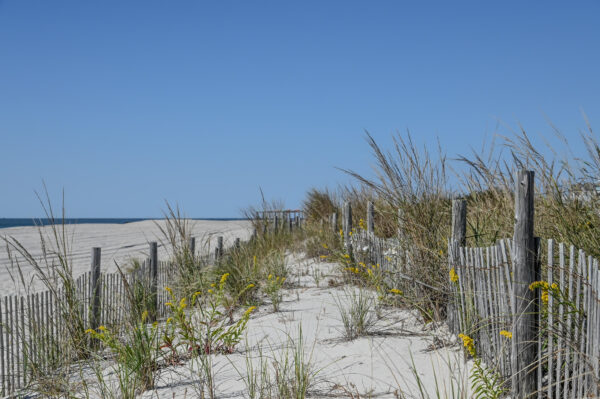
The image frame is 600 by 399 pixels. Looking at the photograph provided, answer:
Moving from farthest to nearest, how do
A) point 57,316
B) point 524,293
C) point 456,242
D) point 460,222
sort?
point 57,316, point 460,222, point 456,242, point 524,293

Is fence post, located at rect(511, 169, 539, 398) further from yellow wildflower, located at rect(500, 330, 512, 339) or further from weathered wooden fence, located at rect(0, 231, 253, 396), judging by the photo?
weathered wooden fence, located at rect(0, 231, 253, 396)

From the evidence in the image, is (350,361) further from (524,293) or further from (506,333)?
(524,293)

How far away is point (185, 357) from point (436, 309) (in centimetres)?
191

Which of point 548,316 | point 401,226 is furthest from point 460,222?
point 548,316

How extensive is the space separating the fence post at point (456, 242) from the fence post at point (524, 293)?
0.82 m

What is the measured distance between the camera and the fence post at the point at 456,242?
3.39 m

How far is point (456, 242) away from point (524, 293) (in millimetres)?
927

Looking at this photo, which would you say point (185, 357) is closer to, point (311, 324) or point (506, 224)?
point (311, 324)

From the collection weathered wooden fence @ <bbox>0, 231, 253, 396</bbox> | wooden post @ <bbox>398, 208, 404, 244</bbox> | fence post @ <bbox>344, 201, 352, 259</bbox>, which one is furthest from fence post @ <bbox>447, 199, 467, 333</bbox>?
fence post @ <bbox>344, 201, 352, 259</bbox>

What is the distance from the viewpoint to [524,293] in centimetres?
248

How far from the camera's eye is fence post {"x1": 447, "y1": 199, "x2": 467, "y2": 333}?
3.39 metres

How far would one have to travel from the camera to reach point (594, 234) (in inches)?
111

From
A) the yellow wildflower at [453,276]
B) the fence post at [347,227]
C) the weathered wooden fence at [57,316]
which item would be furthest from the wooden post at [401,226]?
the fence post at [347,227]

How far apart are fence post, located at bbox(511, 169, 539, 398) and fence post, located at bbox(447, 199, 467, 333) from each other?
32.4 inches
